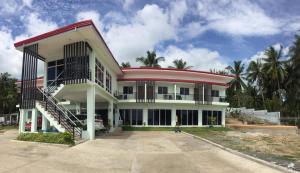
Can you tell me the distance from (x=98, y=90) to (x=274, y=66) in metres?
42.8

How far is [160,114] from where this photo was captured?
3612 cm

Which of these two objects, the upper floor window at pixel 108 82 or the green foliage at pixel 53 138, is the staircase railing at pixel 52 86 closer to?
the green foliage at pixel 53 138

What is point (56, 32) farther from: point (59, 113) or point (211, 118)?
point (211, 118)

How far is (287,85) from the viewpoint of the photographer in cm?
5606

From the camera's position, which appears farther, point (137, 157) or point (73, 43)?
point (73, 43)

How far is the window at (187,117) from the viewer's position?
36.6 metres

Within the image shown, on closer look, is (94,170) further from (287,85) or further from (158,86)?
(287,85)

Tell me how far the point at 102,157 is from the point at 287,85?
51331mm

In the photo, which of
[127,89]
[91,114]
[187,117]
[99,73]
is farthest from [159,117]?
[91,114]

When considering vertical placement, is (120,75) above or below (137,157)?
above

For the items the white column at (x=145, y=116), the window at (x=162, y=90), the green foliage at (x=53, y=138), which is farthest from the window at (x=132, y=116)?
the green foliage at (x=53, y=138)

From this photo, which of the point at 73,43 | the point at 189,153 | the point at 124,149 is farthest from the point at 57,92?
the point at 189,153

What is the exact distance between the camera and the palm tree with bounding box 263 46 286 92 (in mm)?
54875

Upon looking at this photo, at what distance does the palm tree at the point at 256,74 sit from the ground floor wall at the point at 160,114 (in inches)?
1054
